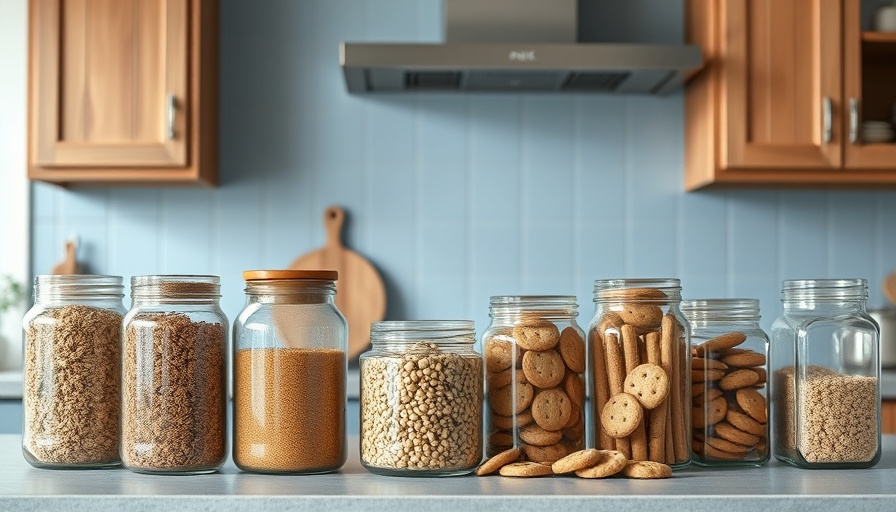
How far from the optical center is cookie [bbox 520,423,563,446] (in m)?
1.05

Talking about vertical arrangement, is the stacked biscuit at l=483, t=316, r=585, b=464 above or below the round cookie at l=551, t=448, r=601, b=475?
above

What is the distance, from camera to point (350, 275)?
2967 millimetres

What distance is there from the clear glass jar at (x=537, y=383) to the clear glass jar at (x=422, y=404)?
0.04 m

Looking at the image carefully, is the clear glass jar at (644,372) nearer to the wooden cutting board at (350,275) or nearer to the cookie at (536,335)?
the cookie at (536,335)

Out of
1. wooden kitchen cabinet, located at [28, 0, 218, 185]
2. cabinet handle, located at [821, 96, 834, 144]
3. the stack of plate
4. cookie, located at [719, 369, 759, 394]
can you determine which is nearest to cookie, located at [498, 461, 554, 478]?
cookie, located at [719, 369, 759, 394]

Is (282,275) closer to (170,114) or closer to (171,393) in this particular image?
(171,393)

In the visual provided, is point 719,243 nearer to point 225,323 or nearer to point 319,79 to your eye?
point 319,79

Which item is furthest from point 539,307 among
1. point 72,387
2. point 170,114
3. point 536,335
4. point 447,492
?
point 170,114

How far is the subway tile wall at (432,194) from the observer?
118 inches

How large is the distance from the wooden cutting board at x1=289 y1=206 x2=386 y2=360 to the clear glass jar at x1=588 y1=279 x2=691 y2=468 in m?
1.91

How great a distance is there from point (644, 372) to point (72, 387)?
0.63 m

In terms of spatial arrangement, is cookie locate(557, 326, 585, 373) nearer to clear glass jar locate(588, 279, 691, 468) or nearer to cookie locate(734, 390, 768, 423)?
clear glass jar locate(588, 279, 691, 468)

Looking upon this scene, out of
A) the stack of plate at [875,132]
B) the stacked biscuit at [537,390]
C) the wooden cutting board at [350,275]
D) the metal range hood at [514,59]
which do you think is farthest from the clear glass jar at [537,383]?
the stack of plate at [875,132]

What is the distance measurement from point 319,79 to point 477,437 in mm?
2169
